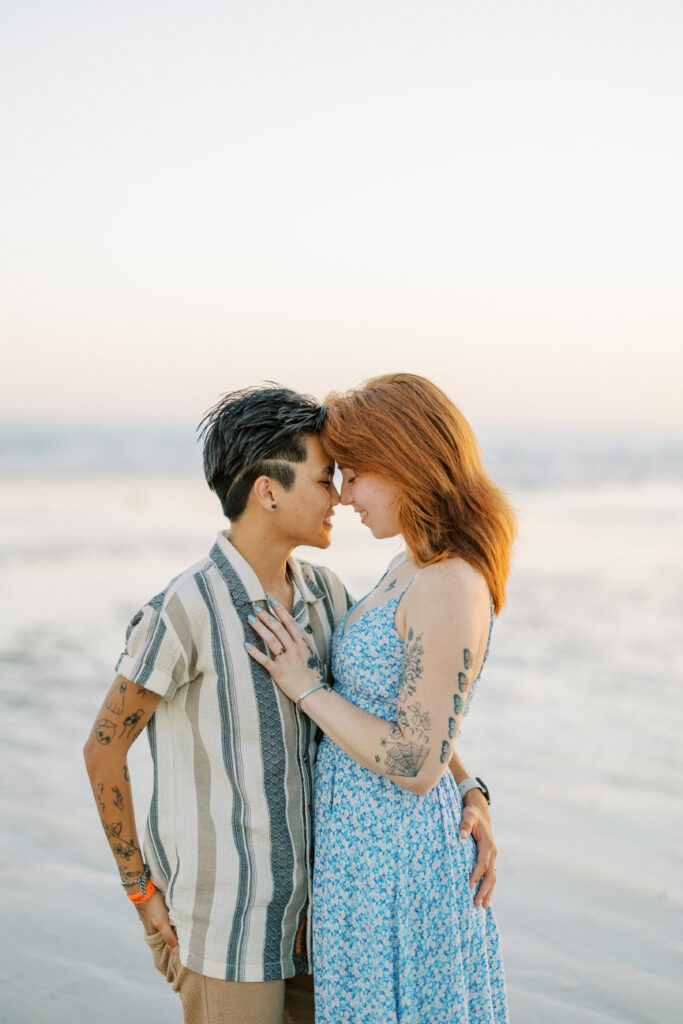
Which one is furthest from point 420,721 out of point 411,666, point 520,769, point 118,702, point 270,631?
point 520,769

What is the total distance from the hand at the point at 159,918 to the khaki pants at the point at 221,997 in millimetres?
29

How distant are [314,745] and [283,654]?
1.12ft

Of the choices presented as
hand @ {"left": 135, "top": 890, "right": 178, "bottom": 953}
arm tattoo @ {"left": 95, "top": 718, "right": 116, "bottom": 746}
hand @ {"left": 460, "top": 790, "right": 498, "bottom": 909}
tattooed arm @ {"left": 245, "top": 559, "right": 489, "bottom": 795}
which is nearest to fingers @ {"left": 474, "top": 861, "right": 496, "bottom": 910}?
hand @ {"left": 460, "top": 790, "right": 498, "bottom": 909}

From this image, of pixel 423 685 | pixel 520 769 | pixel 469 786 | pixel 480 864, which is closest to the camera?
pixel 423 685

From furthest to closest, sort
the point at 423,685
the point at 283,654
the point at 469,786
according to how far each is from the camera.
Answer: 1. the point at 469,786
2. the point at 283,654
3. the point at 423,685

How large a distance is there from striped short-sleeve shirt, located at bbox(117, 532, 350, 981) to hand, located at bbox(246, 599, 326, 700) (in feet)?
0.12

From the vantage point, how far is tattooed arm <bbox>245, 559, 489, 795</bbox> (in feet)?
8.25

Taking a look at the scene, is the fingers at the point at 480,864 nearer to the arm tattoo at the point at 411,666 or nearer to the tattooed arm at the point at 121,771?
the arm tattoo at the point at 411,666

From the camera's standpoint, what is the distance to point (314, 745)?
2.81m

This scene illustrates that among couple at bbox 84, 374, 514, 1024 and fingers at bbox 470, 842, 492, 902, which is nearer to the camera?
couple at bbox 84, 374, 514, 1024

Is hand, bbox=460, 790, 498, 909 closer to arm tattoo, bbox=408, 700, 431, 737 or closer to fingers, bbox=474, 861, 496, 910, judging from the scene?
fingers, bbox=474, 861, 496, 910

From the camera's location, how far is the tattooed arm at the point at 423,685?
2514 mm

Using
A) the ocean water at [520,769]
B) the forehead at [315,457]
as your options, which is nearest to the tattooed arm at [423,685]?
the forehead at [315,457]

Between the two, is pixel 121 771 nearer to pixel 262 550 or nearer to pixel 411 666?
pixel 262 550
